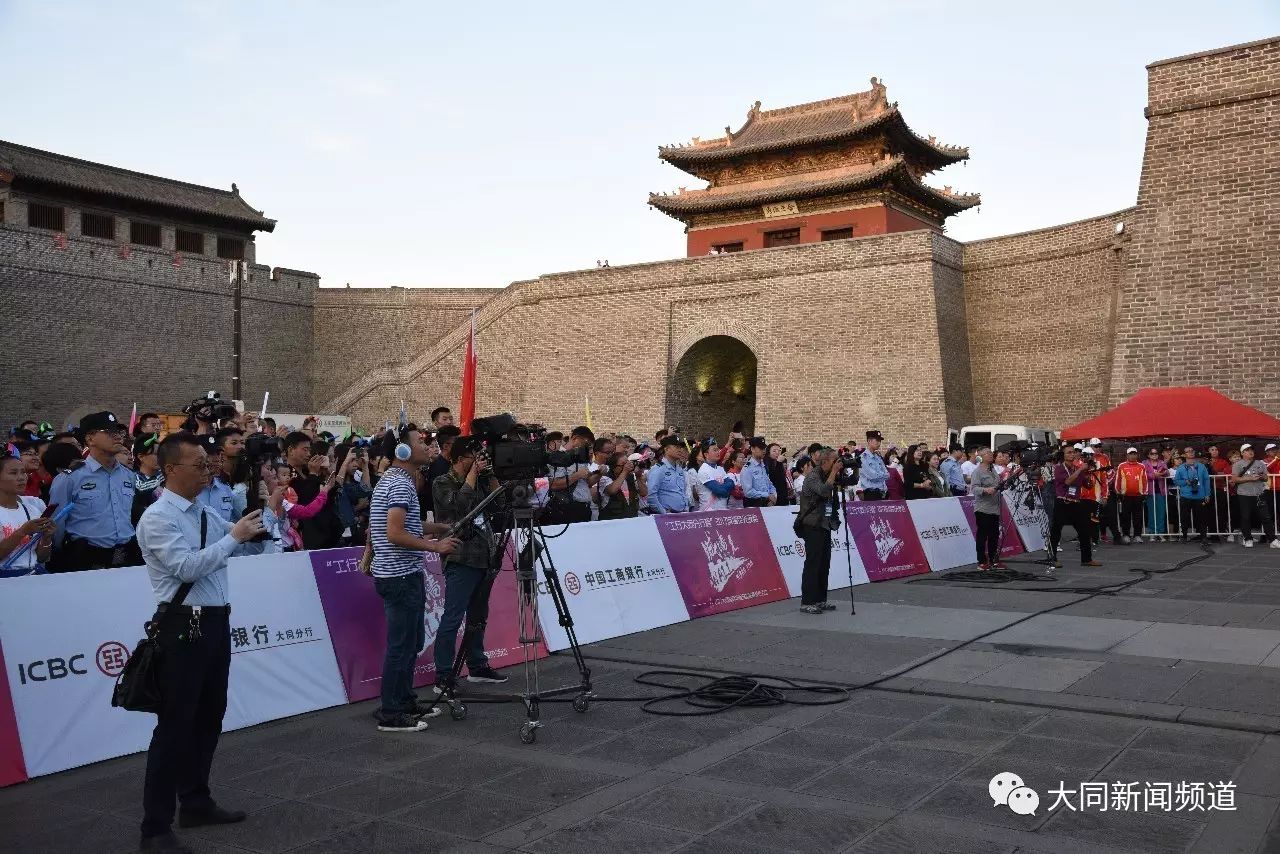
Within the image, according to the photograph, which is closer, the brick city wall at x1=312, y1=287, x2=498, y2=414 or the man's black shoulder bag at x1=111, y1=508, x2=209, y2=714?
the man's black shoulder bag at x1=111, y1=508, x2=209, y2=714

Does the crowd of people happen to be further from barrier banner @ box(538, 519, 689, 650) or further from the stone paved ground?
the stone paved ground

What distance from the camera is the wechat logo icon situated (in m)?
4.51

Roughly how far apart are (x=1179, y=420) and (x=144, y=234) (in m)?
35.2

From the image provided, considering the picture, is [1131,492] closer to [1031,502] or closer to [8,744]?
[1031,502]

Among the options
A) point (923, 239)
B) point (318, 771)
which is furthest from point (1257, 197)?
point (318, 771)

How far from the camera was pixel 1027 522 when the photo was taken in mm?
17328

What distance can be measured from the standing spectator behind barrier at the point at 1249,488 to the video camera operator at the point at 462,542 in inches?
569

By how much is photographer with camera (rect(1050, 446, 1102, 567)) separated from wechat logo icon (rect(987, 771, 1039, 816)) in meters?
9.65

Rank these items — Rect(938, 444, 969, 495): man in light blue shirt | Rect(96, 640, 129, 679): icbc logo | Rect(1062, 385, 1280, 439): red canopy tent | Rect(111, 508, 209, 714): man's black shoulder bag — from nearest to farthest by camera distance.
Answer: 1. Rect(111, 508, 209, 714): man's black shoulder bag
2. Rect(96, 640, 129, 679): icbc logo
3. Rect(1062, 385, 1280, 439): red canopy tent
4. Rect(938, 444, 969, 495): man in light blue shirt

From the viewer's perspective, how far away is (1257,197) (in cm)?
2242

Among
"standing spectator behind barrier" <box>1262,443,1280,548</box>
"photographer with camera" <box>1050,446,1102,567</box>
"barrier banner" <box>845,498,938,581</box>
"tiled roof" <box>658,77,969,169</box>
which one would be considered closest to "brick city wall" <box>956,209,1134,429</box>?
"tiled roof" <box>658,77,969,169</box>

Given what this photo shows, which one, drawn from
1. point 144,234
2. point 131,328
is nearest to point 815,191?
point 131,328

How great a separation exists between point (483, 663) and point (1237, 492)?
14.8 metres

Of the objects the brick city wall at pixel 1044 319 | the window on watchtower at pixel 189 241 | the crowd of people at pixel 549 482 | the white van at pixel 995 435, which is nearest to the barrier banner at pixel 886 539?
the crowd of people at pixel 549 482
